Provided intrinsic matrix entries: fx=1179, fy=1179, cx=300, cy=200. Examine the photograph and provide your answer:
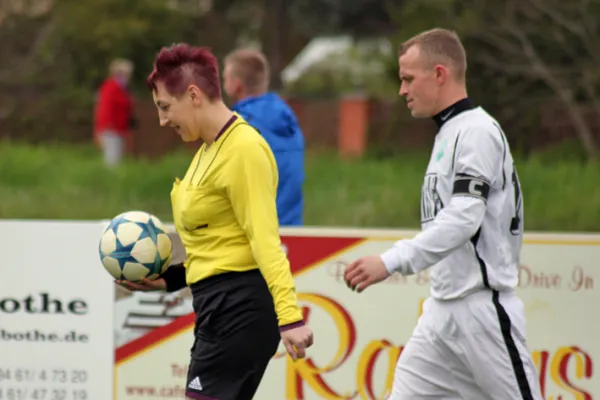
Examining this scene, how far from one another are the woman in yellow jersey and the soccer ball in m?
0.35

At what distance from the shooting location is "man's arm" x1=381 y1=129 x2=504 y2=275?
4.21 meters

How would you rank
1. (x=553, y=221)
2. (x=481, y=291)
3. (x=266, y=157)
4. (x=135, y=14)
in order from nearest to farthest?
(x=266, y=157) < (x=481, y=291) < (x=553, y=221) < (x=135, y=14)

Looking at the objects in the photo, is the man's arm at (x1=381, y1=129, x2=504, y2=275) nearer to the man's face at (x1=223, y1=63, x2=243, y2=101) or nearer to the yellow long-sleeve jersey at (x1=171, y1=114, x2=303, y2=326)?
the yellow long-sleeve jersey at (x1=171, y1=114, x2=303, y2=326)

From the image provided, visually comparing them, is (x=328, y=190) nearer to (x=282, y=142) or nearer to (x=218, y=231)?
(x=282, y=142)

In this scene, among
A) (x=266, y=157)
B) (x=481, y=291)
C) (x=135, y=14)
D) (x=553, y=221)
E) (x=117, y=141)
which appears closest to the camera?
(x=266, y=157)

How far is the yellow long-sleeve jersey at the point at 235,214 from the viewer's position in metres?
4.07

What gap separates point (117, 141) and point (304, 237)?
12.2 m

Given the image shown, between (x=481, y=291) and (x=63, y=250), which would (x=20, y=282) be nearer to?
(x=63, y=250)

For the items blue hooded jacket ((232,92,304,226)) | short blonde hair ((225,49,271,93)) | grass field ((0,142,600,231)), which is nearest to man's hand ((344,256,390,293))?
blue hooded jacket ((232,92,304,226))

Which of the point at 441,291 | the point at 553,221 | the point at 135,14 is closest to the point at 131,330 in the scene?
the point at 441,291

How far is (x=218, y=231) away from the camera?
4277 mm

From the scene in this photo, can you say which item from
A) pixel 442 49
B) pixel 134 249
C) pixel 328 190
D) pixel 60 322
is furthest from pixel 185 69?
pixel 328 190

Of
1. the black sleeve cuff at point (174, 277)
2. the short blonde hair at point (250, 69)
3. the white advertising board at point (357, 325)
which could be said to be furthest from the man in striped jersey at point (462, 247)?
the short blonde hair at point (250, 69)

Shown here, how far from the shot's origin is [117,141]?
1838 centimetres
